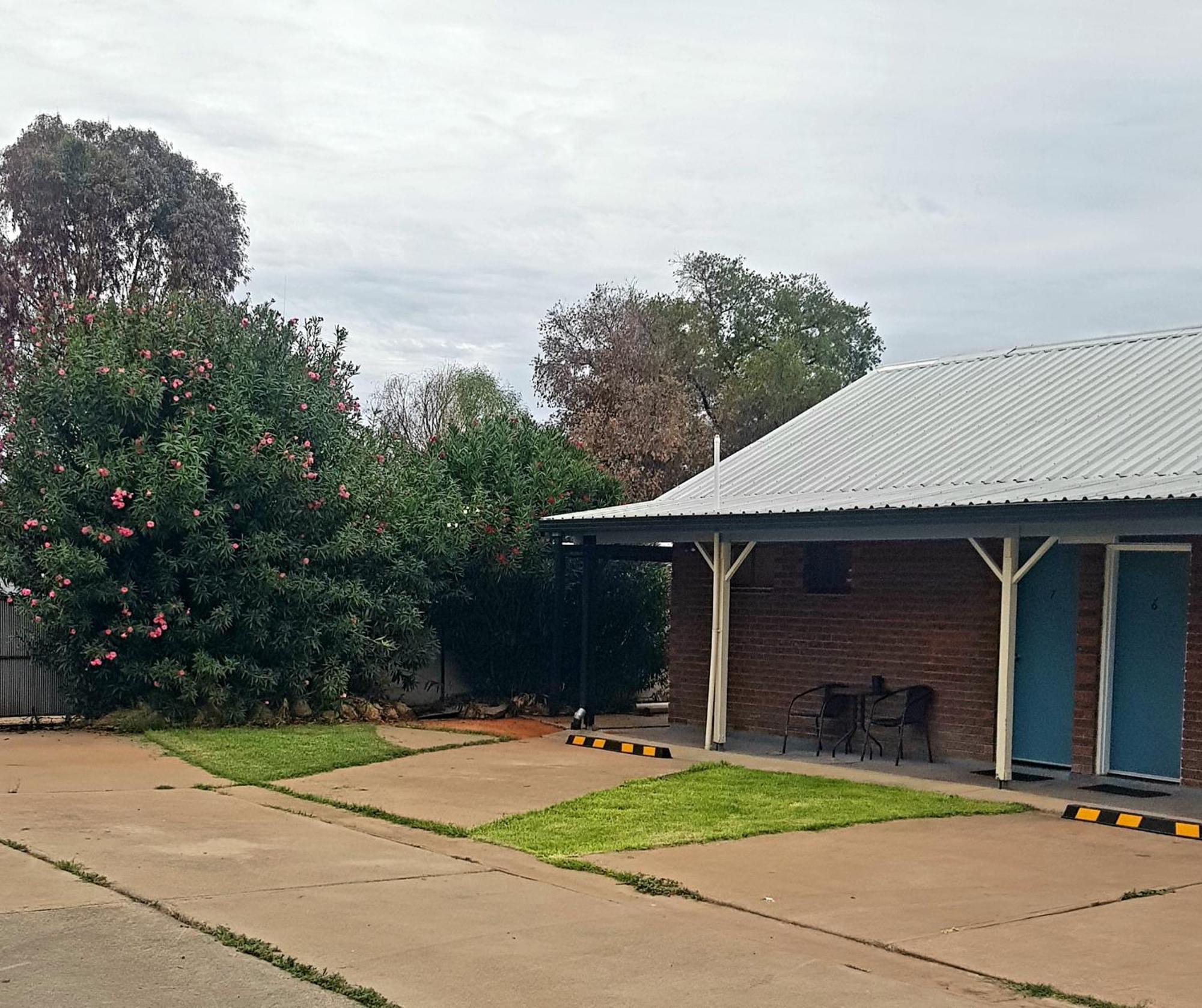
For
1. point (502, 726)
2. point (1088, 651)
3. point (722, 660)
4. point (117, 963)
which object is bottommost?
point (502, 726)

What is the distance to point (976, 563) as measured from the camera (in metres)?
15.5

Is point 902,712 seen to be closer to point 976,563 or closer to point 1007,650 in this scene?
point 976,563

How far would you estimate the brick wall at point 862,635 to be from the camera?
15531mm

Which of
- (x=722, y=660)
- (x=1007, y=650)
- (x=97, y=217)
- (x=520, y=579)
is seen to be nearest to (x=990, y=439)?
(x=722, y=660)

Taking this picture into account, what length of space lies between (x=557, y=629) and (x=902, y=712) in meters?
4.83

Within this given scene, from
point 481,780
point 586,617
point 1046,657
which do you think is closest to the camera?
point 481,780

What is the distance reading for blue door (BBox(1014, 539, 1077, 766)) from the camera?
1478cm

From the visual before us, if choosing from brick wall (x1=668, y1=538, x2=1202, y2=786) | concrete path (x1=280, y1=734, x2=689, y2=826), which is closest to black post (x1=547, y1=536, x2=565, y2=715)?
brick wall (x1=668, y1=538, x2=1202, y2=786)

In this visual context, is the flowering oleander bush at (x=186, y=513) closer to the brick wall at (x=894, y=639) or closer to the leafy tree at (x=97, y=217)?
the brick wall at (x=894, y=639)

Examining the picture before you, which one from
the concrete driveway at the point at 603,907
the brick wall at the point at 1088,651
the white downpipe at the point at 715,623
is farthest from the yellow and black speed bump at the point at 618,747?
the brick wall at the point at 1088,651

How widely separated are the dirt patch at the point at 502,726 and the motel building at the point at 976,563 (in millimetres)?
1814

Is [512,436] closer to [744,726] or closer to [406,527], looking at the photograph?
[406,527]

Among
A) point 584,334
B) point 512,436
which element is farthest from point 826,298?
point 512,436

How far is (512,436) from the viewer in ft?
69.7
